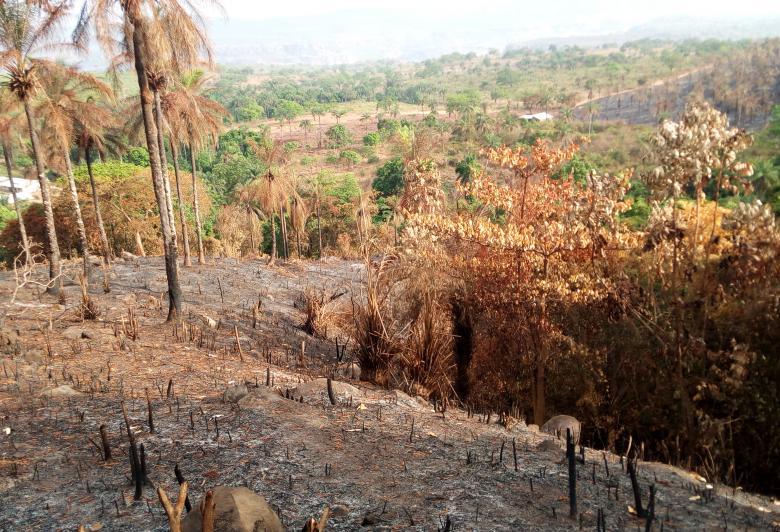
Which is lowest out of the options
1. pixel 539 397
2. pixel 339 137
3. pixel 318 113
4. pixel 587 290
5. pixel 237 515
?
pixel 339 137

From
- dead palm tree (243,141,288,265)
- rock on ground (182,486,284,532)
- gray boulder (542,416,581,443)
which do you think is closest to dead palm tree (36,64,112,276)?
dead palm tree (243,141,288,265)

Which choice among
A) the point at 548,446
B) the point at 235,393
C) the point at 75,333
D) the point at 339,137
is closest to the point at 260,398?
the point at 235,393

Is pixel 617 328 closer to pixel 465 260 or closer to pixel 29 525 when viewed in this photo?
pixel 465 260

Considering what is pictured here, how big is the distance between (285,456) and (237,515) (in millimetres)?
1519

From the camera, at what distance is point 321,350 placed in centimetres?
1059

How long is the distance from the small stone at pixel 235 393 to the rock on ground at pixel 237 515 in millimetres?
2505

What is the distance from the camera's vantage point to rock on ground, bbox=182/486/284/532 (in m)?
3.35

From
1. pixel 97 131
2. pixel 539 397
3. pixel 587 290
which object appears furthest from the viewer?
pixel 97 131

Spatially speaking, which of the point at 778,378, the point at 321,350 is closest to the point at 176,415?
the point at 321,350

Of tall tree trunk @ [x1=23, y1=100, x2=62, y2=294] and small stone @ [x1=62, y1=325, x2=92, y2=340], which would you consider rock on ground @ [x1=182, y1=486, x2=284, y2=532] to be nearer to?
small stone @ [x1=62, y1=325, x2=92, y2=340]

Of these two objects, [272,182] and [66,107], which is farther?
[272,182]

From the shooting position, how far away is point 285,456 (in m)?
4.89

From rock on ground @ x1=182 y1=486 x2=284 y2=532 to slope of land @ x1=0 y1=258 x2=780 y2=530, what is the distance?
18.5 inches

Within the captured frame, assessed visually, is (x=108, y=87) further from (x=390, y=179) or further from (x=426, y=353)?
(x=390, y=179)
